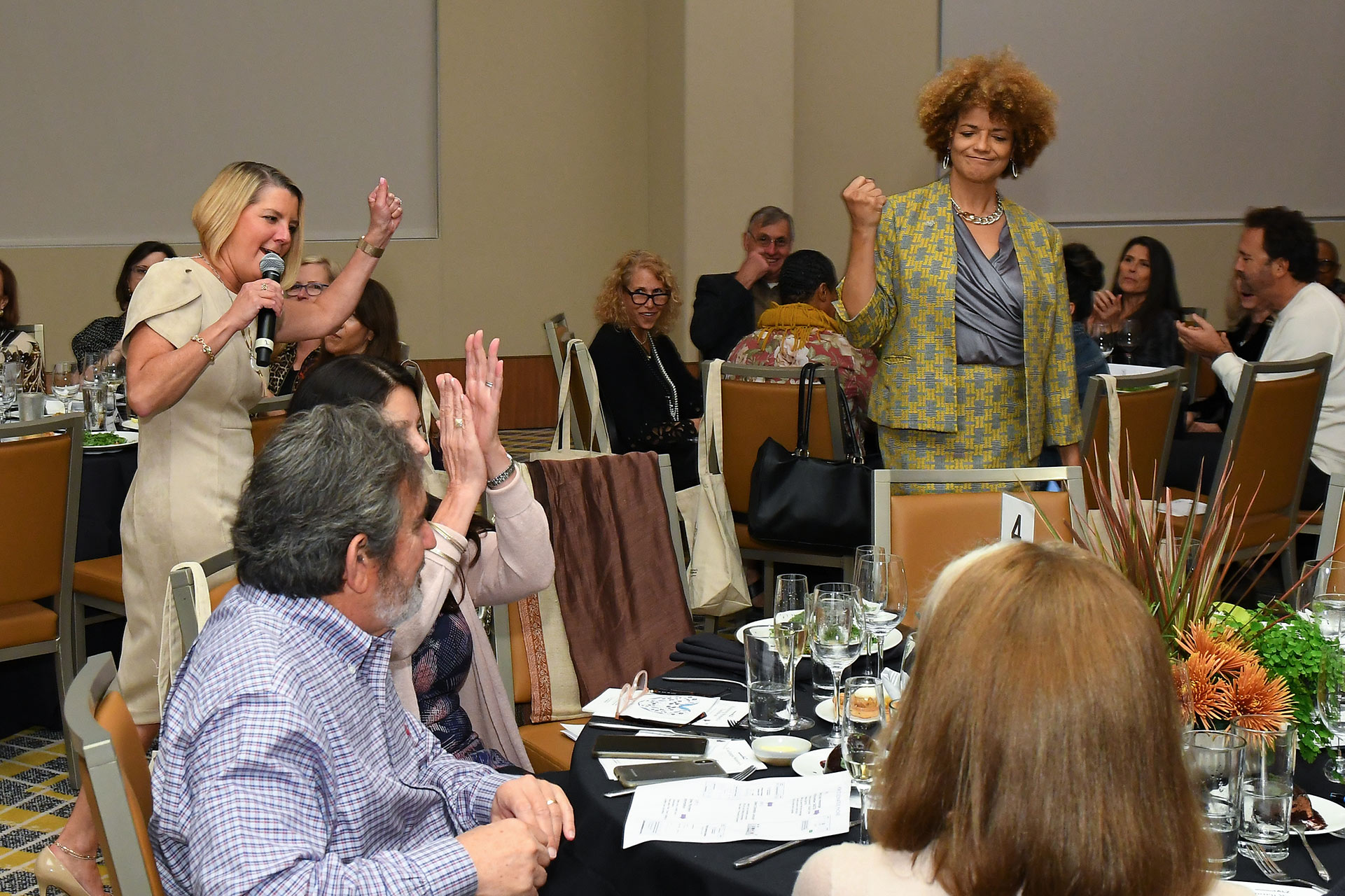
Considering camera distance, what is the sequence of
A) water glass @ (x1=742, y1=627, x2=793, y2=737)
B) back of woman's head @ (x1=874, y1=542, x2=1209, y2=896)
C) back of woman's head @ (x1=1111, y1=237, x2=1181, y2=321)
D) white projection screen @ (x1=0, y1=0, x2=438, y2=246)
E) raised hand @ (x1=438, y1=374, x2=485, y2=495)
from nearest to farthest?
back of woman's head @ (x1=874, y1=542, x2=1209, y2=896), water glass @ (x1=742, y1=627, x2=793, y2=737), raised hand @ (x1=438, y1=374, x2=485, y2=495), back of woman's head @ (x1=1111, y1=237, x2=1181, y2=321), white projection screen @ (x1=0, y1=0, x2=438, y2=246)

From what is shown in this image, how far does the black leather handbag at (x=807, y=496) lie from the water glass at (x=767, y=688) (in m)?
1.84

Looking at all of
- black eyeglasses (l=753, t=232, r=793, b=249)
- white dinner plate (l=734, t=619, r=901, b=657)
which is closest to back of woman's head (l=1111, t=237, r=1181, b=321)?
black eyeglasses (l=753, t=232, r=793, b=249)

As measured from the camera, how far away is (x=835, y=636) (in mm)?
1774

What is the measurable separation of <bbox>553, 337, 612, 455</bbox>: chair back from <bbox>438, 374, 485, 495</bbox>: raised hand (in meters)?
1.90

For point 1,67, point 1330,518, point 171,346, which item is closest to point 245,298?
point 171,346

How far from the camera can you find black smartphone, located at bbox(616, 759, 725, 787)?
160cm

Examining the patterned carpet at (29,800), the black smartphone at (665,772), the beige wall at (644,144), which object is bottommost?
the patterned carpet at (29,800)

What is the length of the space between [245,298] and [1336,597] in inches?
80.8

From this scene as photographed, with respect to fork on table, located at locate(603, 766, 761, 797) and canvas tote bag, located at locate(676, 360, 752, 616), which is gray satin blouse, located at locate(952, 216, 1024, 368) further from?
fork on table, located at locate(603, 766, 761, 797)

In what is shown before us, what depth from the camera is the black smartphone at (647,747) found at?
66.3 inches

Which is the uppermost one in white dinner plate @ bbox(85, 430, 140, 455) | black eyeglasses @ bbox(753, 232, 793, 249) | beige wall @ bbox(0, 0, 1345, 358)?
beige wall @ bbox(0, 0, 1345, 358)

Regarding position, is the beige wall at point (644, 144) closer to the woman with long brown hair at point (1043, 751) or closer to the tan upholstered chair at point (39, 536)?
the tan upholstered chair at point (39, 536)

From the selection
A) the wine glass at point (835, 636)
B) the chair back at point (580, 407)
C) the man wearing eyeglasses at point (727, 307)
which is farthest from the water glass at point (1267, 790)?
the man wearing eyeglasses at point (727, 307)

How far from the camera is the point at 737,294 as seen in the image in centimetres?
557
